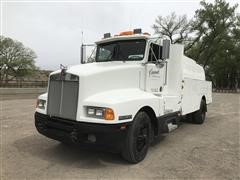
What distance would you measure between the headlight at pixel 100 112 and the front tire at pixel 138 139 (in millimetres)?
563

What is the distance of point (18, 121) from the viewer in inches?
305

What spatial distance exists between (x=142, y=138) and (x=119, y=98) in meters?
1.03

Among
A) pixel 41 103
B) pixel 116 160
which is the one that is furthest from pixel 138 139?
pixel 41 103

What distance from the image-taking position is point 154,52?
5246mm

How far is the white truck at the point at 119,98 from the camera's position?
3.75 meters

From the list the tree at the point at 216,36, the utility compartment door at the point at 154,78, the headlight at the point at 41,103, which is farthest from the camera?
the tree at the point at 216,36

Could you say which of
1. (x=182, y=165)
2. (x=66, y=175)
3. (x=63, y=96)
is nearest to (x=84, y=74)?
(x=63, y=96)

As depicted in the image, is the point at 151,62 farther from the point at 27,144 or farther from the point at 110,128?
the point at 27,144

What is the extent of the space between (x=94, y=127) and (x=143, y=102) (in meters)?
1.16

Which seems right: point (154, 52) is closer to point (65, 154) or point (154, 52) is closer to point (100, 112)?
point (100, 112)

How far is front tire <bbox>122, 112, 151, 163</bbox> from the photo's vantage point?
13.0ft

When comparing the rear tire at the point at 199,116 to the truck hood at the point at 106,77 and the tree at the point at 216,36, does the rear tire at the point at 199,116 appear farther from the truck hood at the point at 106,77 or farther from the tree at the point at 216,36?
the tree at the point at 216,36

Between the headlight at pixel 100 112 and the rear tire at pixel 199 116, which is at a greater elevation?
the headlight at pixel 100 112

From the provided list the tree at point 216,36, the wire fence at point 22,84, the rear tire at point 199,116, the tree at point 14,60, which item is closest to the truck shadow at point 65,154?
the rear tire at point 199,116
